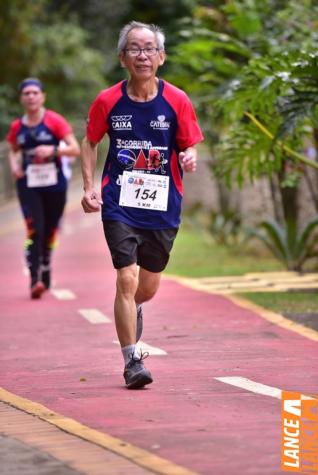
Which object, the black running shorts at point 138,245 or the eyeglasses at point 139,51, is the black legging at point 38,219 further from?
the eyeglasses at point 139,51

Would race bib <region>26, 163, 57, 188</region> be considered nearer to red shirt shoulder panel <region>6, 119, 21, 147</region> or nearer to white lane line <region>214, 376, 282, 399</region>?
red shirt shoulder panel <region>6, 119, 21, 147</region>

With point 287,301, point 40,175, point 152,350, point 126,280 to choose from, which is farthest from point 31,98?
point 126,280

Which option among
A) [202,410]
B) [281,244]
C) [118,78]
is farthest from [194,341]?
[118,78]

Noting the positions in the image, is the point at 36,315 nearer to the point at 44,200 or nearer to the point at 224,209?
the point at 44,200

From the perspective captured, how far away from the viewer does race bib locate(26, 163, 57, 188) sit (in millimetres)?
14922

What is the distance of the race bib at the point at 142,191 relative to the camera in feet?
28.8

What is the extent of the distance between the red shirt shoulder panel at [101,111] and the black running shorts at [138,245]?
22.3 inches

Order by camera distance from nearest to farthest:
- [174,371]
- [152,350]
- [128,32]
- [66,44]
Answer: [128,32] → [174,371] → [152,350] → [66,44]

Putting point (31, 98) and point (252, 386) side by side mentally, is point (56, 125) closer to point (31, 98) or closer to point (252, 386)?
point (31, 98)

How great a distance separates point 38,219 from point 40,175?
1.49ft

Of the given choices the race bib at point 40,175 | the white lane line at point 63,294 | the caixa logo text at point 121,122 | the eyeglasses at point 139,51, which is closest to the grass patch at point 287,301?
the white lane line at point 63,294

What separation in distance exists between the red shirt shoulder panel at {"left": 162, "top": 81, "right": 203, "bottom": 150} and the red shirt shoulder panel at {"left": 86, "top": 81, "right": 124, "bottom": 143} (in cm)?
30

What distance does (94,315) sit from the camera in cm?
1295

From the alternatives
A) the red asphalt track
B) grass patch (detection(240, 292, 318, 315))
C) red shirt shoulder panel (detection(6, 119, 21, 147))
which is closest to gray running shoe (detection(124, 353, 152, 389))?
the red asphalt track
